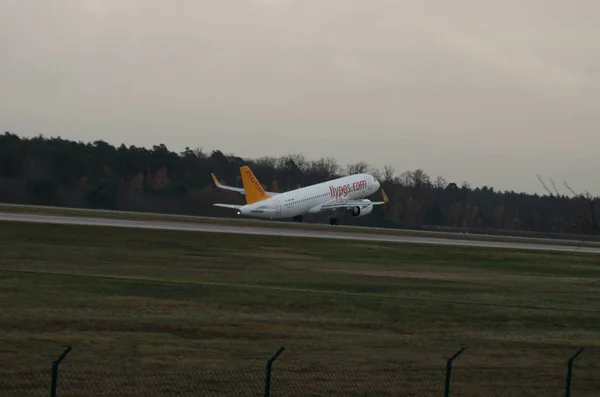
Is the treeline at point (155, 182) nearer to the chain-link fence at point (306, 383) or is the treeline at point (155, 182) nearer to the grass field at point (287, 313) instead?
the grass field at point (287, 313)

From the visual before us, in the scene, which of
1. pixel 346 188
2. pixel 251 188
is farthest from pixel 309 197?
pixel 346 188

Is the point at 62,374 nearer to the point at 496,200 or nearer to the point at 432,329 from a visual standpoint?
the point at 432,329

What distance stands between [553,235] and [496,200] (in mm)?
69348

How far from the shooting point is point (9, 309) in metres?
30.2

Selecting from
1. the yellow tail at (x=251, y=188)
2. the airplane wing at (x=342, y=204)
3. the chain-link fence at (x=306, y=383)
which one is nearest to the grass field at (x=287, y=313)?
the chain-link fence at (x=306, y=383)

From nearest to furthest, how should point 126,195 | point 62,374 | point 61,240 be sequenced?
point 62,374, point 61,240, point 126,195

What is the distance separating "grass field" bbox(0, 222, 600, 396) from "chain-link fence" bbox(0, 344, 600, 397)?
0.31ft

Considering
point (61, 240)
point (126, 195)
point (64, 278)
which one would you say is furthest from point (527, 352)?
point (126, 195)

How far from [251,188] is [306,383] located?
2809 inches

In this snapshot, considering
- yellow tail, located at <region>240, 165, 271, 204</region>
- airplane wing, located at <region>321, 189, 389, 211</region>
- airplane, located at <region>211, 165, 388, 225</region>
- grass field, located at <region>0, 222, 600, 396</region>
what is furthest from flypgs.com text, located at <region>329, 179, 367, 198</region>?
grass field, located at <region>0, 222, 600, 396</region>

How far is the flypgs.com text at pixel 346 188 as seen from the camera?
97.3 m

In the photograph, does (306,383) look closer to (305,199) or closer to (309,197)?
(305,199)

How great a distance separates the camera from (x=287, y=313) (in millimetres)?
34062

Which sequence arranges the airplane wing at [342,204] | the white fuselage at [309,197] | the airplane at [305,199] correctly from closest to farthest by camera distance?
the white fuselage at [309,197] < the airplane at [305,199] < the airplane wing at [342,204]
